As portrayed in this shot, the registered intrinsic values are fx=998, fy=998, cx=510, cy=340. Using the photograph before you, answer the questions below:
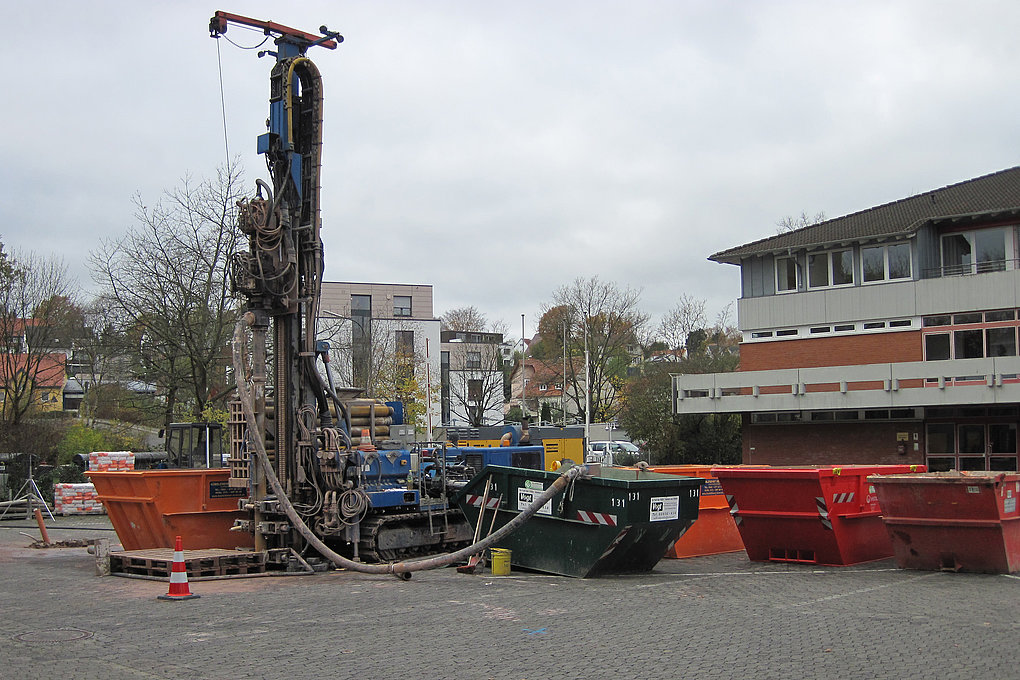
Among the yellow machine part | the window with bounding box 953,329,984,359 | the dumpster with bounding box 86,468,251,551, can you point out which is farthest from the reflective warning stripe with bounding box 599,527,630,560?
the window with bounding box 953,329,984,359

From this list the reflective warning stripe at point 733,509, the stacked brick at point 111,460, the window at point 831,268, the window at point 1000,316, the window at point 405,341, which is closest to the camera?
the reflective warning stripe at point 733,509

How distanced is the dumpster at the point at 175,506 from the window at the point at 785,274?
2836 cm

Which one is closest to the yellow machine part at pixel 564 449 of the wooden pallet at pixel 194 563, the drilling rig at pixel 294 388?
the drilling rig at pixel 294 388

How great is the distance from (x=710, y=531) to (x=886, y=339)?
2248cm

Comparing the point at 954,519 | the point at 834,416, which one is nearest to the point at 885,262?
the point at 834,416

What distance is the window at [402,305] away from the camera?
74.7 m

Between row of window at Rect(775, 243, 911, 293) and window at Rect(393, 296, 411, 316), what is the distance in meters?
40.4

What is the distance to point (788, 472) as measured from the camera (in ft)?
44.3

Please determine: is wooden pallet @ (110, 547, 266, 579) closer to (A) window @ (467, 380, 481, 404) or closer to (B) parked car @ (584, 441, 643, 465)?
(B) parked car @ (584, 441, 643, 465)

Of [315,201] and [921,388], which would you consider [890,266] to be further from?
[315,201]

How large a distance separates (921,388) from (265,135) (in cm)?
2617

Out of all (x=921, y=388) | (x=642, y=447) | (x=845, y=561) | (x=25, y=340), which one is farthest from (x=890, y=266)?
(x=25, y=340)

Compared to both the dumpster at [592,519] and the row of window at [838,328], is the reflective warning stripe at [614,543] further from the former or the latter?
the row of window at [838,328]

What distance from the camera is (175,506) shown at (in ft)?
47.5
